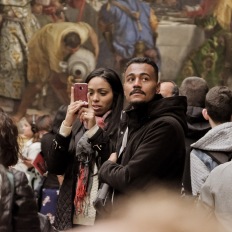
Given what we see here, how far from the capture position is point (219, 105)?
3.88m

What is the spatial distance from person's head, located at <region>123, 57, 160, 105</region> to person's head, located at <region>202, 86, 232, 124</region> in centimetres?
37

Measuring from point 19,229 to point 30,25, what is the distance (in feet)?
40.4

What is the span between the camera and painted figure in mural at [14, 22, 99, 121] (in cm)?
1445

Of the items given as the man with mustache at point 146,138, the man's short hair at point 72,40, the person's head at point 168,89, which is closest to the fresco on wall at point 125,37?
the man's short hair at point 72,40

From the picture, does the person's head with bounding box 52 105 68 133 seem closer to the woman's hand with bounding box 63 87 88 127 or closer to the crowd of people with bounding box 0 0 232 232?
the crowd of people with bounding box 0 0 232 232

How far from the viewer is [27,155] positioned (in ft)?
25.7

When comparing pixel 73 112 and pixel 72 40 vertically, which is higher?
pixel 73 112

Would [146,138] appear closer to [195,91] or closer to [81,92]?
[81,92]

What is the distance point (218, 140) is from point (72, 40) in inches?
433

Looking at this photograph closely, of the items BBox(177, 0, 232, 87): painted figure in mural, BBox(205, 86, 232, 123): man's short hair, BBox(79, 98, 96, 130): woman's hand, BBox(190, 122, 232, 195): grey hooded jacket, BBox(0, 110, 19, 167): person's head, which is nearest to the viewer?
BBox(0, 110, 19, 167): person's head

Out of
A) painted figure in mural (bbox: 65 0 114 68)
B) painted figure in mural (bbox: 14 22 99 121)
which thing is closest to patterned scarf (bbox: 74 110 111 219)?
painted figure in mural (bbox: 65 0 114 68)

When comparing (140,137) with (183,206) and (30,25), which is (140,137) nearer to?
(183,206)

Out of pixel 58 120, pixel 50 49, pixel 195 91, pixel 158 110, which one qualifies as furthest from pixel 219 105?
pixel 50 49

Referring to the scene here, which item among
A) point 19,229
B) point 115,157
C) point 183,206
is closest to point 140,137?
point 115,157
